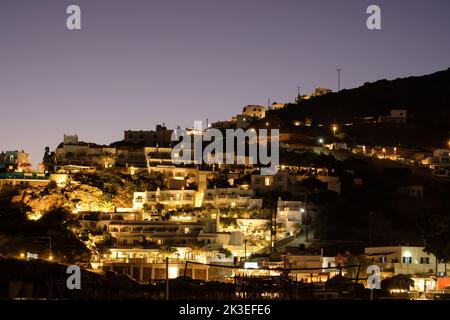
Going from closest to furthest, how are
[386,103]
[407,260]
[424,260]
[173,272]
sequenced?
[407,260] < [424,260] < [173,272] < [386,103]

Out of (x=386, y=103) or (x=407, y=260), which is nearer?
(x=407, y=260)

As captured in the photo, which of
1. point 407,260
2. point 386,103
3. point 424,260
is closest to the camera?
point 407,260

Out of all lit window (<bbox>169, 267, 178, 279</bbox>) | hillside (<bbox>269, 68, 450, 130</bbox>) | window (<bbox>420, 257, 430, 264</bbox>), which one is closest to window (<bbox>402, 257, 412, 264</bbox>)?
window (<bbox>420, 257, 430, 264</bbox>)

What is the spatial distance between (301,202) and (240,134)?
30.5 metres

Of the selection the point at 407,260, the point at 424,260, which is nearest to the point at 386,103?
the point at 424,260

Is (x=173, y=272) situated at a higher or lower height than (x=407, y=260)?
lower

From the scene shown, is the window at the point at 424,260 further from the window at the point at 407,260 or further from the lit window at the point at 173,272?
the lit window at the point at 173,272

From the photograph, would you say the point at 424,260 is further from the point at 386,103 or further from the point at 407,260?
the point at 386,103

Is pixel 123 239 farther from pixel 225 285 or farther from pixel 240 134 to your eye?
pixel 240 134

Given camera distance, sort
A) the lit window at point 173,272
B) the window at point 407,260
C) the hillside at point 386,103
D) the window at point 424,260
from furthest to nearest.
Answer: the hillside at point 386,103 → the lit window at point 173,272 → the window at point 424,260 → the window at point 407,260

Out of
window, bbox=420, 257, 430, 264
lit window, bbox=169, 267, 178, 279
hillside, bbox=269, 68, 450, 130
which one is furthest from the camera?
hillside, bbox=269, 68, 450, 130

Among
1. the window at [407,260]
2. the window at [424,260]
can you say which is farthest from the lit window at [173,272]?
the window at [424,260]

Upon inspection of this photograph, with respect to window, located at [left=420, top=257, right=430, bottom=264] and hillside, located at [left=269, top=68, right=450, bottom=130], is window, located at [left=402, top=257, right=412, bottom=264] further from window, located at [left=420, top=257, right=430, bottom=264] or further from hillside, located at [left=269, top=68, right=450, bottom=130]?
hillside, located at [left=269, top=68, right=450, bottom=130]
